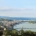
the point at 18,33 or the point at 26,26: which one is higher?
the point at 26,26

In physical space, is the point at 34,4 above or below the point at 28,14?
→ above

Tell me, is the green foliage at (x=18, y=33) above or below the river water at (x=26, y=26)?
below

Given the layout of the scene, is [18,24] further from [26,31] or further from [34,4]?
[34,4]

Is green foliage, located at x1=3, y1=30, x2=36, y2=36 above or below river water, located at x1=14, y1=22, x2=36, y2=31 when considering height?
below

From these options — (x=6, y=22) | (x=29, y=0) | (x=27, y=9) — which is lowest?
(x=6, y=22)

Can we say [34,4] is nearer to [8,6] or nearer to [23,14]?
[23,14]

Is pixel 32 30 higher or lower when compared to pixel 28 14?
lower

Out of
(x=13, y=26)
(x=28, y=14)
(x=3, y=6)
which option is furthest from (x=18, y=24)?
(x=3, y=6)

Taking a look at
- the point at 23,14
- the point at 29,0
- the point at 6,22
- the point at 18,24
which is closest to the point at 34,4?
the point at 29,0

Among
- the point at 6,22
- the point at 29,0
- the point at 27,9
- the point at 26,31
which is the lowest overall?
the point at 26,31
